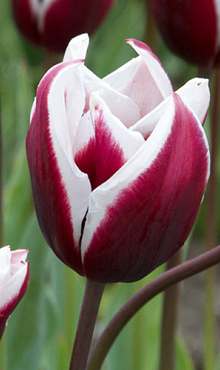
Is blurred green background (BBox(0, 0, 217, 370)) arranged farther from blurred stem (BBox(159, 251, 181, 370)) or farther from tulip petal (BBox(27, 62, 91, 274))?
tulip petal (BBox(27, 62, 91, 274))

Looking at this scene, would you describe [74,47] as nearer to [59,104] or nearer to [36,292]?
[59,104]

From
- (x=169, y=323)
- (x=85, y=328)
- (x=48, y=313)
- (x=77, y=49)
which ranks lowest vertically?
(x=48, y=313)

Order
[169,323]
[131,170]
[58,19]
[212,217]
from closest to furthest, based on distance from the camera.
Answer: [131,170], [169,323], [58,19], [212,217]

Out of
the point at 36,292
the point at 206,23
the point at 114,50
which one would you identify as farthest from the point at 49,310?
the point at 114,50

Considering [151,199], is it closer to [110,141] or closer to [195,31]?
[110,141]

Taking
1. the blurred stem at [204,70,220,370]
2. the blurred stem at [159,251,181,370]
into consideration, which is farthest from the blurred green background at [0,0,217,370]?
the blurred stem at [159,251,181,370]

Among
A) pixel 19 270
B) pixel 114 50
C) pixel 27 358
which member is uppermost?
pixel 19 270

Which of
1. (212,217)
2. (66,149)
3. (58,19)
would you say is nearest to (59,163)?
(66,149)
